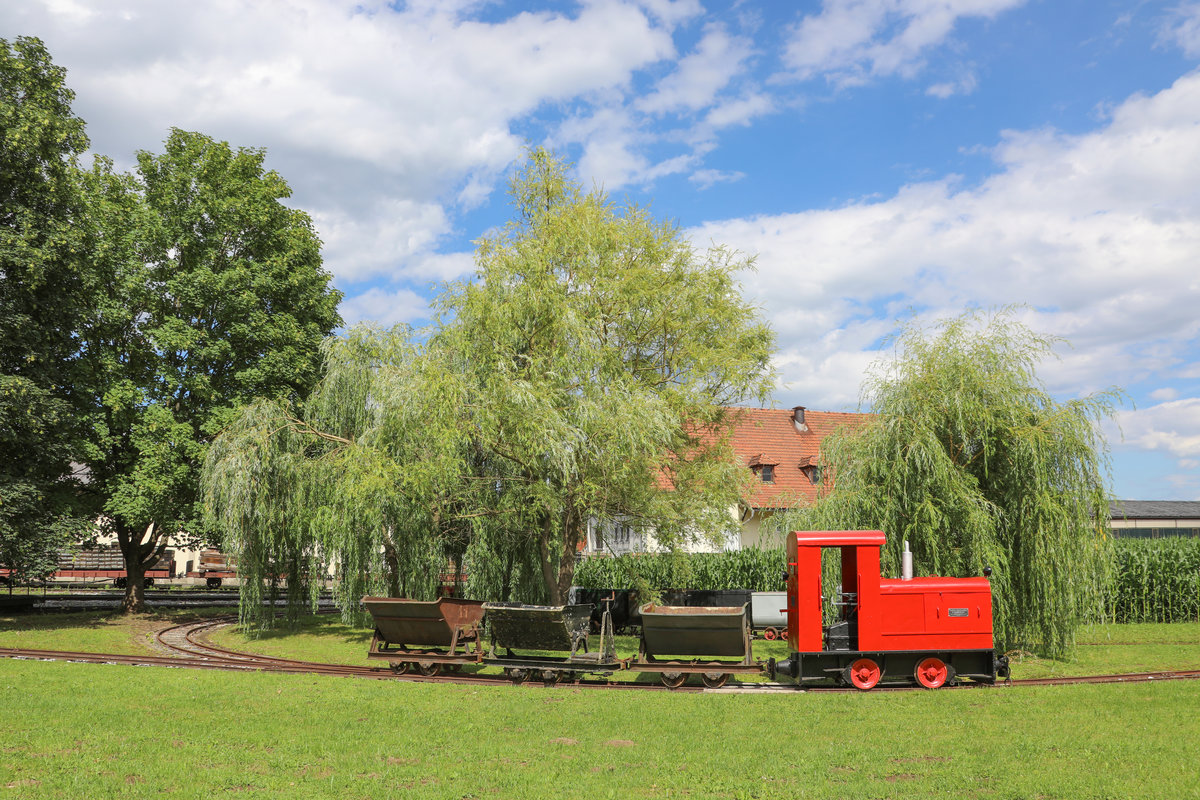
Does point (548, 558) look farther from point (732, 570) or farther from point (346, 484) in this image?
point (732, 570)

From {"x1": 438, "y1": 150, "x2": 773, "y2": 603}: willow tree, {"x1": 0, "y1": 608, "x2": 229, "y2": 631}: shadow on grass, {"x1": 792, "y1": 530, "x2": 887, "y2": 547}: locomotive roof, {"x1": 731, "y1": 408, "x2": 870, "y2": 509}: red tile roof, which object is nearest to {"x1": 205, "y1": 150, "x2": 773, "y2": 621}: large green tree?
{"x1": 438, "y1": 150, "x2": 773, "y2": 603}: willow tree

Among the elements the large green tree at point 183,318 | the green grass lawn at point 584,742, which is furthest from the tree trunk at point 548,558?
the large green tree at point 183,318

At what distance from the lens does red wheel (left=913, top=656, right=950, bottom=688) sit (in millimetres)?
13828

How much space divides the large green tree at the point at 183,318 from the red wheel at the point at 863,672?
64.4 feet

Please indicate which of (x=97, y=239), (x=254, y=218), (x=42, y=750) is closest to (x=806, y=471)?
(x=254, y=218)

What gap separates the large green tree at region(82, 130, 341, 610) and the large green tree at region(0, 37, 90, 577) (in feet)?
4.74

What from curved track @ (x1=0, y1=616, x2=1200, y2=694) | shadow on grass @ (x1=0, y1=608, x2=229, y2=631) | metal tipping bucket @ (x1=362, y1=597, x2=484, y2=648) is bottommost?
shadow on grass @ (x1=0, y1=608, x2=229, y2=631)

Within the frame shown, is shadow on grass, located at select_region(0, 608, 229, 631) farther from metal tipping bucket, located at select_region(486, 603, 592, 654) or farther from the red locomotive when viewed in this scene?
the red locomotive

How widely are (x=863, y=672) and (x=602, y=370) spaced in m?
8.73

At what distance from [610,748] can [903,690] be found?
21.8ft

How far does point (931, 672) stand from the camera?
13.9 meters

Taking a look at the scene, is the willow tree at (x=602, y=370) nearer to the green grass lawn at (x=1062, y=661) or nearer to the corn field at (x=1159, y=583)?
the green grass lawn at (x=1062, y=661)

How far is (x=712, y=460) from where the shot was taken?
66.1 ft

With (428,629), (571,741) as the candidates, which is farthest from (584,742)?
(428,629)
